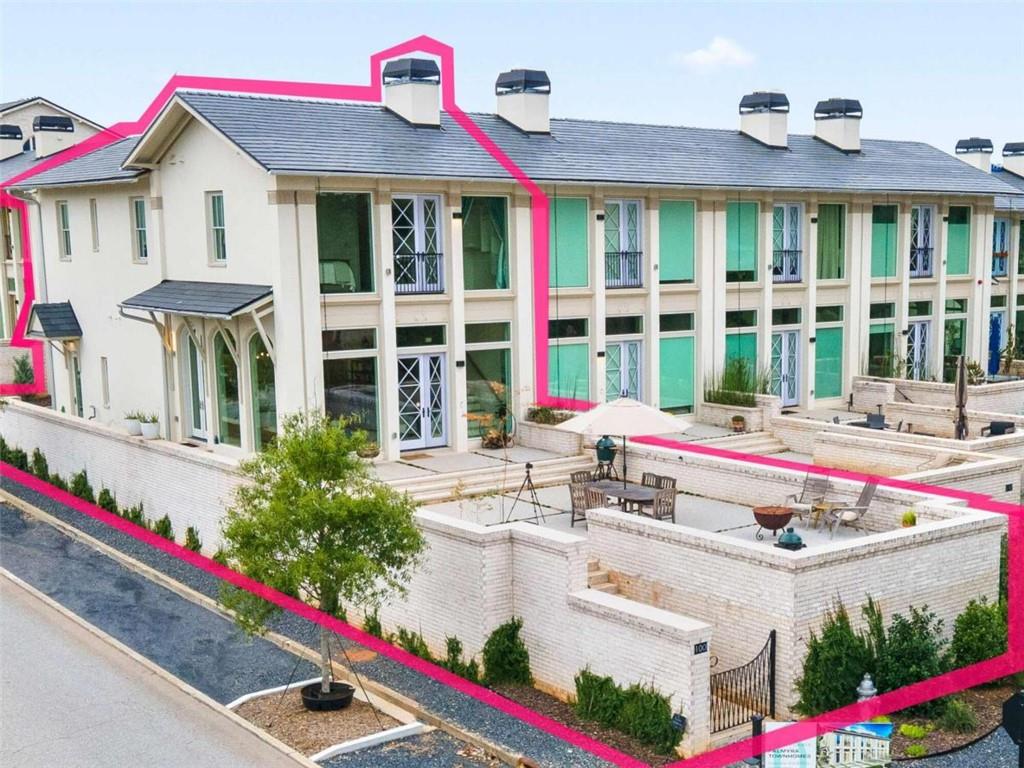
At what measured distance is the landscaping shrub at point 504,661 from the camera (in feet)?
53.7

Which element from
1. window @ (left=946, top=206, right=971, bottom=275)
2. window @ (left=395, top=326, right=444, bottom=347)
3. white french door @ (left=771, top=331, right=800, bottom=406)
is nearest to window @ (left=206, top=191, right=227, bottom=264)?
window @ (left=395, top=326, right=444, bottom=347)

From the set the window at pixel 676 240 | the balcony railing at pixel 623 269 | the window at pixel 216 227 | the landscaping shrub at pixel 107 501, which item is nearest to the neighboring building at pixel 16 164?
the landscaping shrub at pixel 107 501

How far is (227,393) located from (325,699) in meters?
11.6

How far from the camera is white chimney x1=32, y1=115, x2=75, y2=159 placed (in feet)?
126

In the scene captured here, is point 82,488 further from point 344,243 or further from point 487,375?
point 487,375

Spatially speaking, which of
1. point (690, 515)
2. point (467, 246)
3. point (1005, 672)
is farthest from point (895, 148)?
point (1005, 672)

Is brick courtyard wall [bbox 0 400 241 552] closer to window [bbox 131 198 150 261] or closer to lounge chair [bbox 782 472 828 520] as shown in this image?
window [bbox 131 198 150 261]

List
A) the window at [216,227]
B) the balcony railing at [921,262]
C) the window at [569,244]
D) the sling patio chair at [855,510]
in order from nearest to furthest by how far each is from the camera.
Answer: the sling patio chair at [855,510] < the window at [216,227] < the window at [569,244] < the balcony railing at [921,262]

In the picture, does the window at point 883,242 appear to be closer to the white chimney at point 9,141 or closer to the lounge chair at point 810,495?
the lounge chair at point 810,495

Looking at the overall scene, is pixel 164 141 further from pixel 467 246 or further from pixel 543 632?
pixel 543 632

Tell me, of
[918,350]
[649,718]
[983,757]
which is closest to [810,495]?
[983,757]

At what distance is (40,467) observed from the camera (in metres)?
29.4

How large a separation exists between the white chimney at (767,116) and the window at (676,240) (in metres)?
5.23

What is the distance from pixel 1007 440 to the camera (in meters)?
23.7
